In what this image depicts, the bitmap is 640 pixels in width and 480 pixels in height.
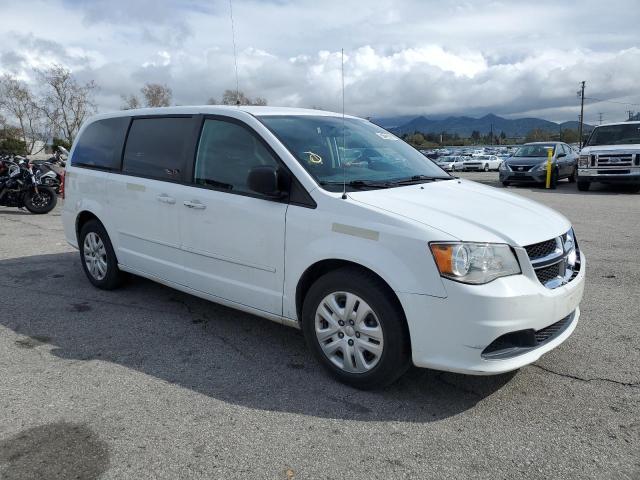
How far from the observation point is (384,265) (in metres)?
3.11

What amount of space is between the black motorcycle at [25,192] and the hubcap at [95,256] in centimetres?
725

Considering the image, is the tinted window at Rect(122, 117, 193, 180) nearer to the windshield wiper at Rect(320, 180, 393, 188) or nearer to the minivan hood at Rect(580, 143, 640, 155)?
the windshield wiper at Rect(320, 180, 393, 188)

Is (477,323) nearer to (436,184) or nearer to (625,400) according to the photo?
(625,400)

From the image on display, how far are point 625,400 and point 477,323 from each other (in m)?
1.18

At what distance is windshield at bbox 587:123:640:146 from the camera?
15961mm

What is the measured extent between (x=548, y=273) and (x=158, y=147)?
3303 millimetres

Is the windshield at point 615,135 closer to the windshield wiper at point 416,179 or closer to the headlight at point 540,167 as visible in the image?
the headlight at point 540,167

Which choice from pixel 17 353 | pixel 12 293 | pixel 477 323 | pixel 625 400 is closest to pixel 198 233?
pixel 17 353

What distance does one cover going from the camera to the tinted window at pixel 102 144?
520 centimetres

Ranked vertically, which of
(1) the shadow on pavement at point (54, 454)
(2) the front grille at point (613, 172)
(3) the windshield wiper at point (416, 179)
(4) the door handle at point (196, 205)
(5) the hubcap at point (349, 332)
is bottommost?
(1) the shadow on pavement at point (54, 454)

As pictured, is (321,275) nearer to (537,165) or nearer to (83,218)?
(83,218)

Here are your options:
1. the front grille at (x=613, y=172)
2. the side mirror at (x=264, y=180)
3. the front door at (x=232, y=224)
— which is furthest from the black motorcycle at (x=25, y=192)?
the front grille at (x=613, y=172)

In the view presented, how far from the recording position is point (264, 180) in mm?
3496

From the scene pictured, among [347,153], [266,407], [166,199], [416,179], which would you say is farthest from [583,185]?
[266,407]
